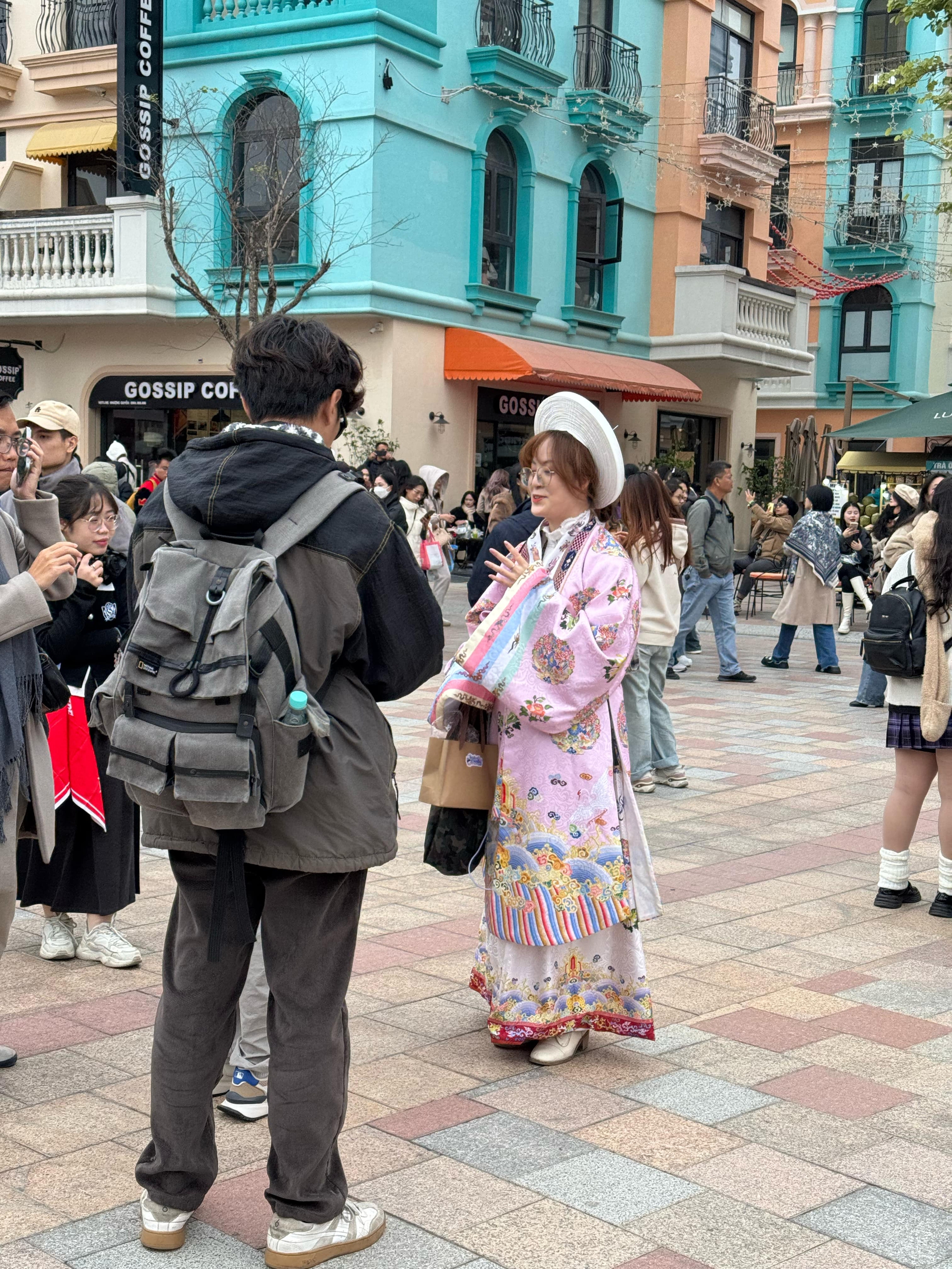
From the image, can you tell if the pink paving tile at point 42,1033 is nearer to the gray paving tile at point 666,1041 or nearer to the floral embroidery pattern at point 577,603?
the gray paving tile at point 666,1041

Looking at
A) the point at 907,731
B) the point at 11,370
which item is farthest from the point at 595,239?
the point at 907,731

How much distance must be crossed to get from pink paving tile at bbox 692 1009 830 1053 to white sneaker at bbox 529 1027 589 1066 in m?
0.45

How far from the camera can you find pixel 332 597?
2.81 metres

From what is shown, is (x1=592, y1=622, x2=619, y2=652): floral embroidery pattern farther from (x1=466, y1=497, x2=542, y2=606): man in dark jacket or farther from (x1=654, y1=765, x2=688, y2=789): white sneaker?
(x1=654, y1=765, x2=688, y2=789): white sneaker

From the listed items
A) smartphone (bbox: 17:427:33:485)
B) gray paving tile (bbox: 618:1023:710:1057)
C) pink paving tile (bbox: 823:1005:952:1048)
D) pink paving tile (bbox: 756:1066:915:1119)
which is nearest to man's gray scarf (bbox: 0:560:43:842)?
smartphone (bbox: 17:427:33:485)

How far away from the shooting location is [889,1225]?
10.3ft

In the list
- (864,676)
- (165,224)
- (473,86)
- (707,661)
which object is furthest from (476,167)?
(864,676)

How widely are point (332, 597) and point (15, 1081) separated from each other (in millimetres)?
1893

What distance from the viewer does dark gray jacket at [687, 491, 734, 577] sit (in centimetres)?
1241

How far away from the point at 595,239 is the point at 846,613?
921 centimetres

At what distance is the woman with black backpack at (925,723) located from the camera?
5480 mm

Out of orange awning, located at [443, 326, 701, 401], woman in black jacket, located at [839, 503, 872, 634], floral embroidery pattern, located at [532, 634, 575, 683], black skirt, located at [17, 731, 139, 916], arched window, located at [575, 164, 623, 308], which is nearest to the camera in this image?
floral embroidery pattern, located at [532, 634, 575, 683]

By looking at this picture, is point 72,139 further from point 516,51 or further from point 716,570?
point 716,570

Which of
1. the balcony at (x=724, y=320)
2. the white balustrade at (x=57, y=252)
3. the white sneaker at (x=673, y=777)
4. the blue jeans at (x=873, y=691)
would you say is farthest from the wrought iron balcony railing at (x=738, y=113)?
the white sneaker at (x=673, y=777)
